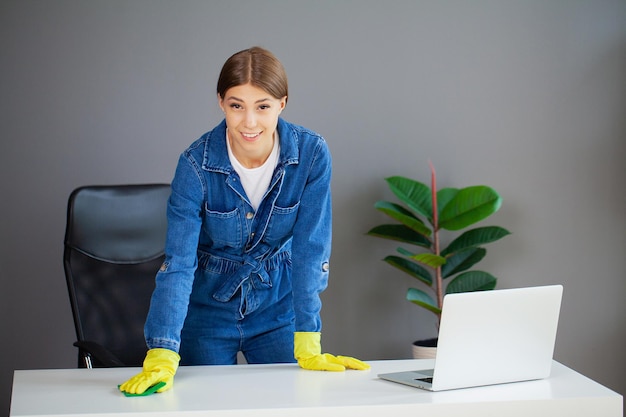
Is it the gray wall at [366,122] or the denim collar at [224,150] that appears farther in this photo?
the gray wall at [366,122]

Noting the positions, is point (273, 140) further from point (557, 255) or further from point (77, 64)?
point (557, 255)

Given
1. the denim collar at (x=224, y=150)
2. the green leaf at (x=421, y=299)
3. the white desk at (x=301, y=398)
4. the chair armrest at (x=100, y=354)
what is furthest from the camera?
the green leaf at (x=421, y=299)

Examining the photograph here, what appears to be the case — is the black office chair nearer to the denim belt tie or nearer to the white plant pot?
the denim belt tie

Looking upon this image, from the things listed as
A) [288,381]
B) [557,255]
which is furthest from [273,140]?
[557,255]

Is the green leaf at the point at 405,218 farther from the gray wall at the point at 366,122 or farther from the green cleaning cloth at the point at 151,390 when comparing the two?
the green cleaning cloth at the point at 151,390

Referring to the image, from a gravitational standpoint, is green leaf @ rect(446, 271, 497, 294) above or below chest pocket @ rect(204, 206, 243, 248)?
below

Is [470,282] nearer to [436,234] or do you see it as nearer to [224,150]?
[436,234]

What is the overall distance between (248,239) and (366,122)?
1.53 meters

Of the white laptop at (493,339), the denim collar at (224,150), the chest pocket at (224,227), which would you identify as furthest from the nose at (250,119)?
the white laptop at (493,339)

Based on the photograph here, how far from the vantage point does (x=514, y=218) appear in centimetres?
358

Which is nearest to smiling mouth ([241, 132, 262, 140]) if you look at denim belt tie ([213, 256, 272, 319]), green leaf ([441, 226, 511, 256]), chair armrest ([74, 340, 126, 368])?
denim belt tie ([213, 256, 272, 319])

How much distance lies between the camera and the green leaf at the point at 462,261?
3.33 metres

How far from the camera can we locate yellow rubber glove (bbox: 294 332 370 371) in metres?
1.90

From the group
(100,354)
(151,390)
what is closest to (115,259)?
(100,354)
